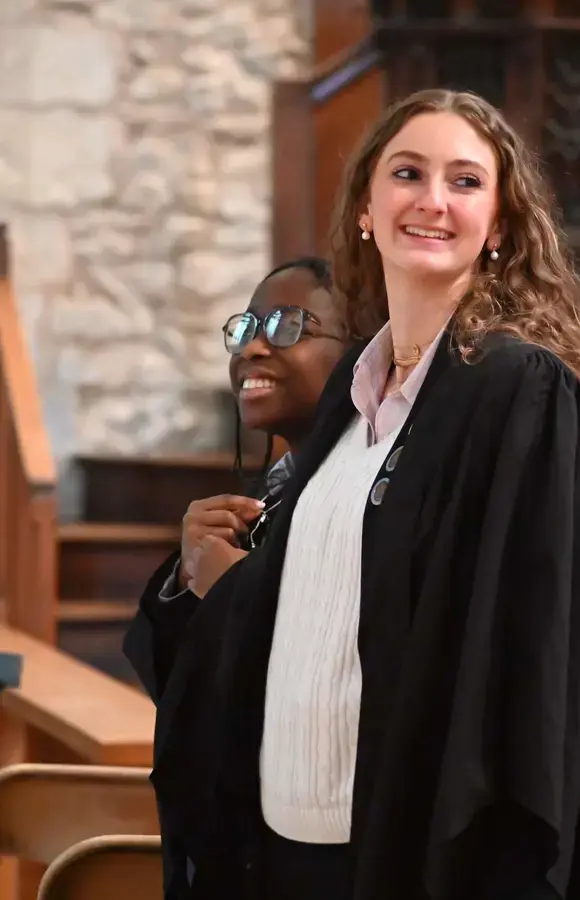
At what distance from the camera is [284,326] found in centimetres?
150

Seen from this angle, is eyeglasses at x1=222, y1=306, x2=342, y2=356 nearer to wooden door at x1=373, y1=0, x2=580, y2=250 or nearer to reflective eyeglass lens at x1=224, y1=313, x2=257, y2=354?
reflective eyeglass lens at x1=224, y1=313, x2=257, y2=354

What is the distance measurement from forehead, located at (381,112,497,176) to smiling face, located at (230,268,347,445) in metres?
0.29

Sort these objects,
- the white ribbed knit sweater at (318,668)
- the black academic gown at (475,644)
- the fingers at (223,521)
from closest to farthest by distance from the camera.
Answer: the black academic gown at (475,644) → the white ribbed knit sweater at (318,668) → the fingers at (223,521)

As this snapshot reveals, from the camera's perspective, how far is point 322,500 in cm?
125

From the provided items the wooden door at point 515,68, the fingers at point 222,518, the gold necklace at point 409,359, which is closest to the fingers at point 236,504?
the fingers at point 222,518

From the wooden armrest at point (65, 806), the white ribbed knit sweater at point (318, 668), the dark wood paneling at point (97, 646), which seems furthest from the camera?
the dark wood paneling at point (97, 646)

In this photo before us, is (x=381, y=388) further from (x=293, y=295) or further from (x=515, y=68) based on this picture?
(x=515, y=68)

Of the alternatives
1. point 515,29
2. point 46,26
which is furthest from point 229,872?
point 46,26

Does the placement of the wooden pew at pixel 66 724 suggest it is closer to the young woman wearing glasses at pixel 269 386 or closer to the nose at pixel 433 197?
the young woman wearing glasses at pixel 269 386

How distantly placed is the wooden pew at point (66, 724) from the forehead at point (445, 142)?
3.75 ft

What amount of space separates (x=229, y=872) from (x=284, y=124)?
157 inches

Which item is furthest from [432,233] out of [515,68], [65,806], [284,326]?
[515,68]

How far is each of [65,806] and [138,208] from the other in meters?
3.49

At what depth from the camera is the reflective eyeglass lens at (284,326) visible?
58.6 inches
